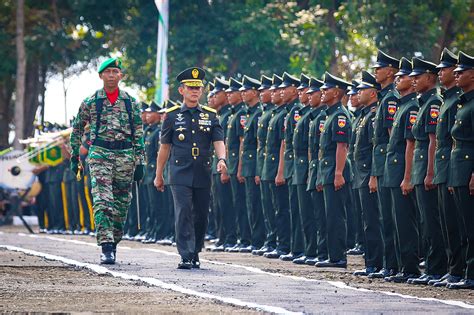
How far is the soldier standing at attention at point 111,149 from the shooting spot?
61.1 ft

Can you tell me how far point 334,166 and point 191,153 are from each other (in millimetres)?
1980

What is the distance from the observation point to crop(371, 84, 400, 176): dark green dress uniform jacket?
1722 cm

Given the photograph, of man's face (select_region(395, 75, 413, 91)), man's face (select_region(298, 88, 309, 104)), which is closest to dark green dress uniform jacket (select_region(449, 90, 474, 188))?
man's face (select_region(395, 75, 413, 91))

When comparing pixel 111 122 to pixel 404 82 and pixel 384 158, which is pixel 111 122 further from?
pixel 404 82

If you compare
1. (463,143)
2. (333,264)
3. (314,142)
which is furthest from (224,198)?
(463,143)

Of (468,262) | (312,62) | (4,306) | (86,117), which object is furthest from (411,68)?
(312,62)

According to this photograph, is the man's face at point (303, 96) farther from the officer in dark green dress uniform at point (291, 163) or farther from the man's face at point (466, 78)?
the man's face at point (466, 78)

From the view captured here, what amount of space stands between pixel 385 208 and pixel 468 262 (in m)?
1.92

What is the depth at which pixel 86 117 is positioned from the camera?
18922mm

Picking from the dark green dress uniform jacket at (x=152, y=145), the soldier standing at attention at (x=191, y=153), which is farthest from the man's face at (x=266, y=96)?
the dark green dress uniform jacket at (x=152, y=145)

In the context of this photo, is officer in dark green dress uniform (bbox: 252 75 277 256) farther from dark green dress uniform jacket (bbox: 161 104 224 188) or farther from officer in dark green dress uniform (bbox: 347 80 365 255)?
dark green dress uniform jacket (bbox: 161 104 224 188)

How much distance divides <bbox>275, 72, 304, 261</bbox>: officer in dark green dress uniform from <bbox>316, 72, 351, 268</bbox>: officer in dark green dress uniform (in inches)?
48.4

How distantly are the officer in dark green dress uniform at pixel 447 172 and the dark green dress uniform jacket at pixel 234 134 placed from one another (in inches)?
291

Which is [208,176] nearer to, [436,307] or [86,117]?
[86,117]
